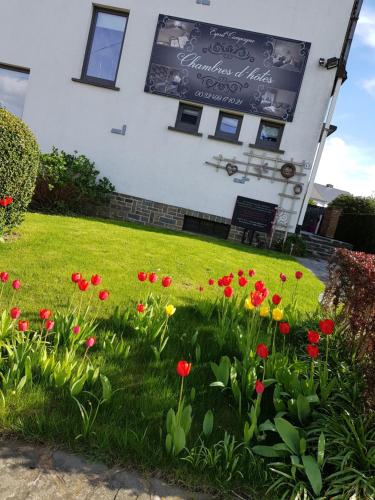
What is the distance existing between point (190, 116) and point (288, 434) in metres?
10.6

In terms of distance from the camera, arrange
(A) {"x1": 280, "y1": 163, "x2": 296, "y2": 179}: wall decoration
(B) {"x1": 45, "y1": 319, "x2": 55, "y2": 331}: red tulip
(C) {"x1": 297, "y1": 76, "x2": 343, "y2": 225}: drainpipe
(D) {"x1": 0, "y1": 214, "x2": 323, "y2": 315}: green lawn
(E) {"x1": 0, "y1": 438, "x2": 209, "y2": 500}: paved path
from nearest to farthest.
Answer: (E) {"x1": 0, "y1": 438, "x2": 209, "y2": 500}: paved path
(B) {"x1": 45, "y1": 319, "x2": 55, "y2": 331}: red tulip
(D) {"x1": 0, "y1": 214, "x2": 323, "y2": 315}: green lawn
(A) {"x1": 280, "y1": 163, "x2": 296, "y2": 179}: wall decoration
(C) {"x1": 297, "y1": 76, "x2": 343, "y2": 225}: drainpipe

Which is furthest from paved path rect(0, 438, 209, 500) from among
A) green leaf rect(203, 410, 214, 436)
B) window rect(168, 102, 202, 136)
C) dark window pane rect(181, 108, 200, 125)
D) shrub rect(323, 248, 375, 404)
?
dark window pane rect(181, 108, 200, 125)

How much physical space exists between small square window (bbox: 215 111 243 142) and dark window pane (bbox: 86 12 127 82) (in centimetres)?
329

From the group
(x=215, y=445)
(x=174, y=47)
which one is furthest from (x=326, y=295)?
(x=174, y=47)

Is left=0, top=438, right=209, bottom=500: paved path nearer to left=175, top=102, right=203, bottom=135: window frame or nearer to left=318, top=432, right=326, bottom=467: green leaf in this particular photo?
left=318, top=432, right=326, bottom=467: green leaf

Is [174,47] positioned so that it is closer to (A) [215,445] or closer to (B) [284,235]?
(B) [284,235]

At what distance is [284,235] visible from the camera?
38.0 ft

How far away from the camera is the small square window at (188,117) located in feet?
38.2

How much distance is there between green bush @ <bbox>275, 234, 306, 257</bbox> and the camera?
11.4 meters

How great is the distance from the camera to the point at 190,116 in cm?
1171

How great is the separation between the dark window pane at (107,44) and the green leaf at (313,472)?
1171cm

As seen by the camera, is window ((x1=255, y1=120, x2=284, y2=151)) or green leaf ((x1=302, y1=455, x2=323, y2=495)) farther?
window ((x1=255, y1=120, x2=284, y2=151))

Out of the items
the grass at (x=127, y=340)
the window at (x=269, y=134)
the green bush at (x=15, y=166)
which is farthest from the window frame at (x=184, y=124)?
the green bush at (x=15, y=166)

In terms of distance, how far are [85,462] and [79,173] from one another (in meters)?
9.36
